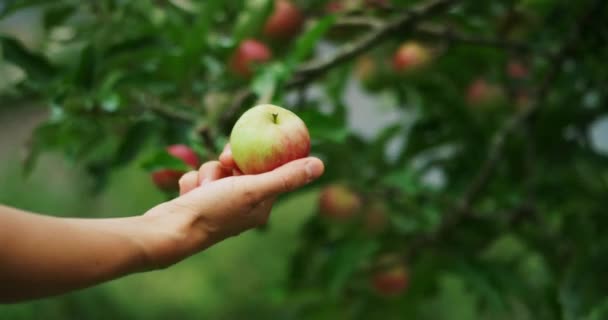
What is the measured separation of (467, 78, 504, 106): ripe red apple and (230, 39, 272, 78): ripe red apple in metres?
0.39

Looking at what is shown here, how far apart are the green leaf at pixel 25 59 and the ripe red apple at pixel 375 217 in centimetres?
49

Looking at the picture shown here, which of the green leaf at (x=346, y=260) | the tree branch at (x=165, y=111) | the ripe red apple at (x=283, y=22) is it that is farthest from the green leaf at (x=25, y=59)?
the green leaf at (x=346, y=260)

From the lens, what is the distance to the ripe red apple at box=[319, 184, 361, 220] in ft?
3.78

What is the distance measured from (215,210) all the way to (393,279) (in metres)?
0.71

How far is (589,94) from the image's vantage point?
1.28m

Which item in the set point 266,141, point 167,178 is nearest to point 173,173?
point 167,178

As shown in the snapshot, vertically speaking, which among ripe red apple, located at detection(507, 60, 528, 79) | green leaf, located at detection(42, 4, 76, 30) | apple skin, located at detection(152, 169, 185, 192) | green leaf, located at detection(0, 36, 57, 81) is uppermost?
green leaf, located at detection(42, 4, 76, 30)

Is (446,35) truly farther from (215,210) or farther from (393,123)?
(215,210)

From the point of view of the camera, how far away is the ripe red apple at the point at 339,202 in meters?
1.15

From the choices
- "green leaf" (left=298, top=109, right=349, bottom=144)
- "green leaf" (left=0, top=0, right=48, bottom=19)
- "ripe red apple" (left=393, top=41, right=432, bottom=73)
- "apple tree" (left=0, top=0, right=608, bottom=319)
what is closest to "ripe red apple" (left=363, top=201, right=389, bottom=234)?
"apple tree" (left=0, top=0, right=608, bottom=319)

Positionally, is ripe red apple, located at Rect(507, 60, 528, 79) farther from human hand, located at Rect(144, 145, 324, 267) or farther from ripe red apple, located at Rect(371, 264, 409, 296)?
human hand, located at Rect(144, 145, 324, 267)

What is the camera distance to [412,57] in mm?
1163

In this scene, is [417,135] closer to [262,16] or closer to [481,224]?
[481,224]

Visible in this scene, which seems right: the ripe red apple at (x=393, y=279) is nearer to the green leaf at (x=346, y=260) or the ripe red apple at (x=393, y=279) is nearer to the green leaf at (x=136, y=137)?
the green leaf at (x=346, y=260)
